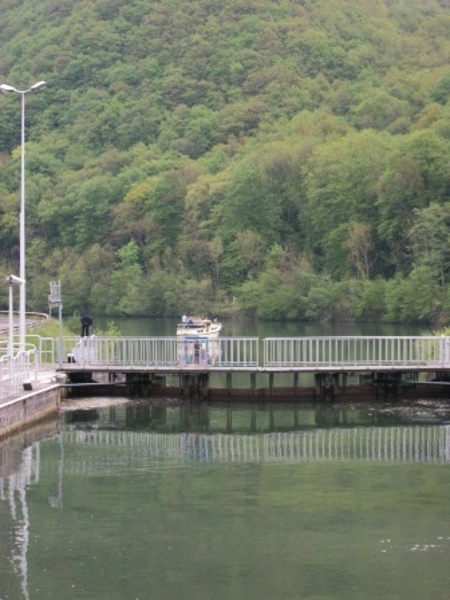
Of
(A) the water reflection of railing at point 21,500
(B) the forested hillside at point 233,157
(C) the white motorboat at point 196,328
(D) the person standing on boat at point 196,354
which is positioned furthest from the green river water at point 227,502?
(B) the forested hillside at point 233,157

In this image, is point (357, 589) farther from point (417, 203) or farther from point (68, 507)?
point (417, 203)

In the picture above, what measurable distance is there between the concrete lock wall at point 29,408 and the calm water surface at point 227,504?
0.46m

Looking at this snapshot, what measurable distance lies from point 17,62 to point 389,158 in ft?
254

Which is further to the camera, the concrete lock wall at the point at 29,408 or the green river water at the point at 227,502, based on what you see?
the concrete lock wall at the point at 29,408

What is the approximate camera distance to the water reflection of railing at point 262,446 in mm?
40688

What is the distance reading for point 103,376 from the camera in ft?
174

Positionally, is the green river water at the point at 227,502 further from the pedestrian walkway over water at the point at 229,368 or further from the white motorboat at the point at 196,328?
the white motorboat at the point at 196,328

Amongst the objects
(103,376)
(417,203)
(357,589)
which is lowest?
(357,589)

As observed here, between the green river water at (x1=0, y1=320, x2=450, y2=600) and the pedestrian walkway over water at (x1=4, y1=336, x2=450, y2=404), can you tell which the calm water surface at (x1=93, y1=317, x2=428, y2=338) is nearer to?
the pedestrian walkway over water at (x1=4, y1=336, x2=450, y2=404)

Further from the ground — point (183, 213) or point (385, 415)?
point (183, 213)

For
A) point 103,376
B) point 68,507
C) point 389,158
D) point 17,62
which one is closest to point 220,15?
point 17,62

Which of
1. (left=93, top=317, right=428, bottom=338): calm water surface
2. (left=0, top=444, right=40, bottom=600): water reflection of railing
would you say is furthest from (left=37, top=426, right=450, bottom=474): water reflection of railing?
(left=93, top=317, right=428, bottom=338): calm water surface

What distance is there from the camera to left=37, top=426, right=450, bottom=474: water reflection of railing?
133 ft

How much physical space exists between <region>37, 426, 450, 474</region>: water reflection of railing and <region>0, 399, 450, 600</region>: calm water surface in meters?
0.06
